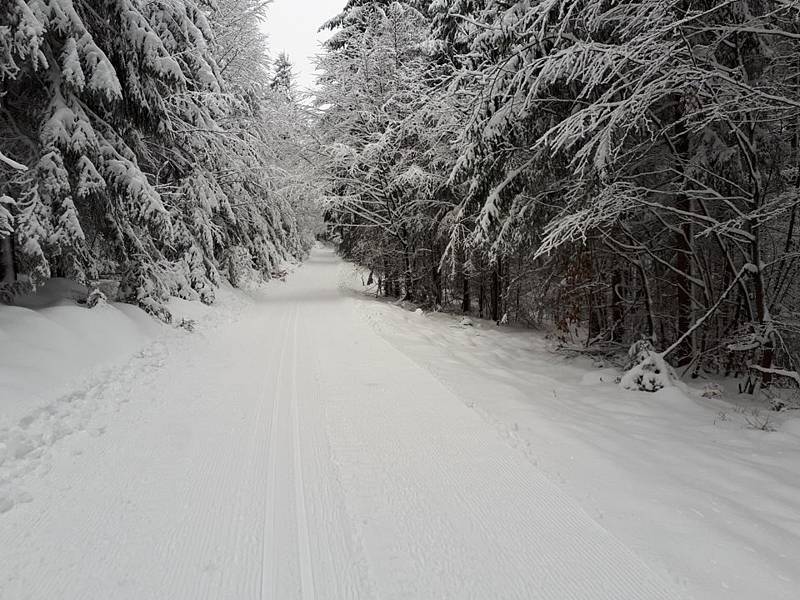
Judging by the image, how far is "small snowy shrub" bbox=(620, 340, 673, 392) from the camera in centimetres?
627

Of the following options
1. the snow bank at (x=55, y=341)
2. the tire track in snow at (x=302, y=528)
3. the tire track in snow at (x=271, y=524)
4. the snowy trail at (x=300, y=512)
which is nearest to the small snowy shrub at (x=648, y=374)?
the snowy trail at (x=300, y=512)

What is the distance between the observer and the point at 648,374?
6.32 m

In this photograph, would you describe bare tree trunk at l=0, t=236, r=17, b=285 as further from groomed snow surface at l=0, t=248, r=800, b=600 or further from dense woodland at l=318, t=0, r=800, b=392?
dense woodland at l=318, t=0, r=800, b=392

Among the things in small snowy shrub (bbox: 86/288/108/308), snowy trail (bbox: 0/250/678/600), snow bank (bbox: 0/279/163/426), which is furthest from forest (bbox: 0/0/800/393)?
snowy trail (bbox: 0/250/678/600)

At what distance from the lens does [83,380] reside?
6.07 meters

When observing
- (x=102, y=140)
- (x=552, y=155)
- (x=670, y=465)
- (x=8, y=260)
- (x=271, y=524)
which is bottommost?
(x=271, y=524)

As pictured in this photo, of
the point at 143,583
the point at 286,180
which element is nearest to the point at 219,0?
the point at 286,180

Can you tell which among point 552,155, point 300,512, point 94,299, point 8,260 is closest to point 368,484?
point 300,512

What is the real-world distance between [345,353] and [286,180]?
35.4 feet

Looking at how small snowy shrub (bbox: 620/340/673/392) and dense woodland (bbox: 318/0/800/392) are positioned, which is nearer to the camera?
dense woodland (bbox: 318/0/800/392)

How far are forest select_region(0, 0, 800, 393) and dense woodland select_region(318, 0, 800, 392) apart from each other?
5 cm

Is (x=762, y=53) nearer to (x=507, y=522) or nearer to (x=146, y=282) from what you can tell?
(x=507, y=522)

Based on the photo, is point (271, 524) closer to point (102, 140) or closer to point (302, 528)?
point (302, 528)

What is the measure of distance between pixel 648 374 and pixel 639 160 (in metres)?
3.50
